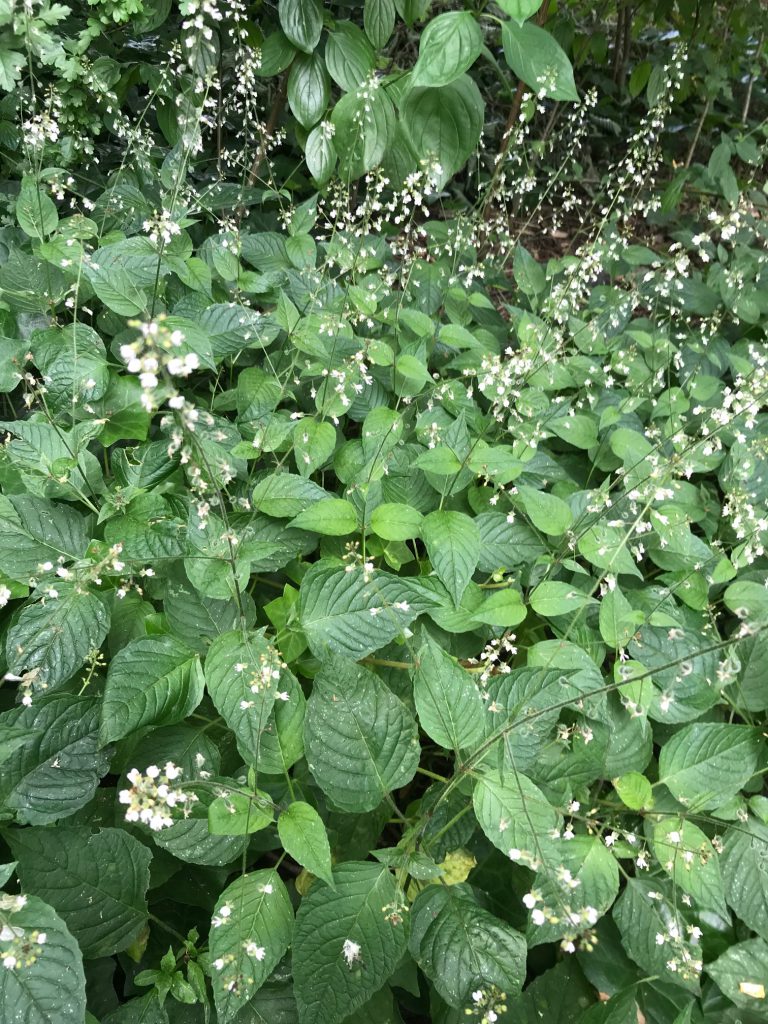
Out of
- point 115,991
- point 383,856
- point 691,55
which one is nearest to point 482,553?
point 383,856

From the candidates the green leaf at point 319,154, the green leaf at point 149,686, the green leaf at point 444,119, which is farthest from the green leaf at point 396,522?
the green leaf at point 319,154

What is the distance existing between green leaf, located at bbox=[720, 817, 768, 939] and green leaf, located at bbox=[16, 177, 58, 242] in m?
2.58

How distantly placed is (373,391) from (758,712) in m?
1.58

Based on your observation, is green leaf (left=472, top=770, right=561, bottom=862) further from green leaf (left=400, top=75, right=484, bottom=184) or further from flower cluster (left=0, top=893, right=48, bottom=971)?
green leaf (left=400, top=75, right=484, bottom=184)

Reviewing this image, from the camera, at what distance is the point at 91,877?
4.62 ft

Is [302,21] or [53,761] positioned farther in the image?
[302,21]

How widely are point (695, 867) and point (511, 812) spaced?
1.82ft

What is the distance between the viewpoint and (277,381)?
7.10 ft

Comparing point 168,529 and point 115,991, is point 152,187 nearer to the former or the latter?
point 168,529

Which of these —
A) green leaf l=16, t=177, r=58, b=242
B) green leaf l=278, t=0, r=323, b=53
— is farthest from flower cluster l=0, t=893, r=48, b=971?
green leaf l=278, t=0, r=323, b=53

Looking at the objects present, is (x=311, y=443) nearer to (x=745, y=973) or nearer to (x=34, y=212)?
(x=34, y=212)

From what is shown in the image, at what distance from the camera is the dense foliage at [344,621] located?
1.37m

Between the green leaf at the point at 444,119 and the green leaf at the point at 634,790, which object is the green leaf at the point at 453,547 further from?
the green leaf at the point at 444,119

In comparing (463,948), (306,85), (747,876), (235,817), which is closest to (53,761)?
(235,817)
